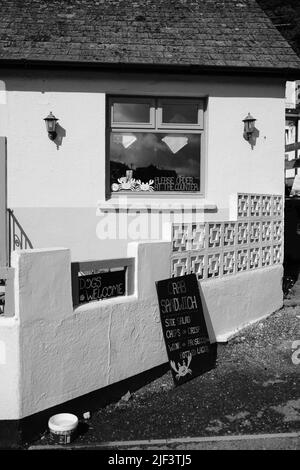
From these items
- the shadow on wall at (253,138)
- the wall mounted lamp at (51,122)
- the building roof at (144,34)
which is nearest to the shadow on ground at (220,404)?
the shadow on wall at (253,138)

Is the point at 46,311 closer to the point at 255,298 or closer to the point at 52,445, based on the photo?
the point at 52,445

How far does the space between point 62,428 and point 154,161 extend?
4940mm

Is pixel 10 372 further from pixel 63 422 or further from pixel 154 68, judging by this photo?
pixel 154 68

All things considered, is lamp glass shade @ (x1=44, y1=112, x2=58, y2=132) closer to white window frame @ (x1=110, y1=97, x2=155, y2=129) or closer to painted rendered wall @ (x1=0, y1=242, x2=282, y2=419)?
white window frame @ (x1=110, y1=97, x2=155, y2=129)

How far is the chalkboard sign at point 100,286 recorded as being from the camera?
4798 millimetres

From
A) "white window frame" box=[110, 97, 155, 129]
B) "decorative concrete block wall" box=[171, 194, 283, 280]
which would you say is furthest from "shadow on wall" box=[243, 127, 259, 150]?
"white window frame" box=[110, 97, 155, 129]

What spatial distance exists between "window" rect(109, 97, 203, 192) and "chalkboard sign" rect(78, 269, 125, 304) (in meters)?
3.11

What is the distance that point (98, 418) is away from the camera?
466 centimetres

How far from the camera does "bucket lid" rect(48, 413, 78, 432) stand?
13.6 ft

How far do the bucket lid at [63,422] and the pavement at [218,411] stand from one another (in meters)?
0.14

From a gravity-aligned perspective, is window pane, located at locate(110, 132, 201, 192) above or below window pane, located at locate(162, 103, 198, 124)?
below

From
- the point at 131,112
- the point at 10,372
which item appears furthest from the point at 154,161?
the point at 10,372

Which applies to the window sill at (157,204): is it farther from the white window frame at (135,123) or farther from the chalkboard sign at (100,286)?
the chalkboard sign at (100,286)

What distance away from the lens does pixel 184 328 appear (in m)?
5.70
